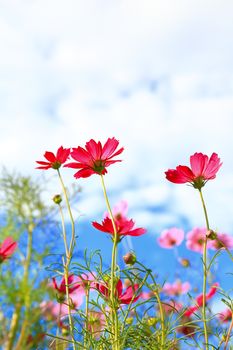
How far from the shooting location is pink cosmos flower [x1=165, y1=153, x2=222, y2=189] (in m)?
1.02

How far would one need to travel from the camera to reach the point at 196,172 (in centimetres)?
103

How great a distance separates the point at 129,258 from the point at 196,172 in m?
0.21

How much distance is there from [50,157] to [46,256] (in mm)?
587

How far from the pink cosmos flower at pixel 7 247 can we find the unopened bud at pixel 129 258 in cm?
41

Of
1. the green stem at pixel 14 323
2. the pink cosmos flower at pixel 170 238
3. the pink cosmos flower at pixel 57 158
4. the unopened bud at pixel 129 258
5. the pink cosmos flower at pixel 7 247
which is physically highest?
the pink cosmos flower at pixel 170 238

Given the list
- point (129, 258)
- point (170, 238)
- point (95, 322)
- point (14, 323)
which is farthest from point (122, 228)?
point (170, 238)

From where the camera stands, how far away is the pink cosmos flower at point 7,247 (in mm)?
530

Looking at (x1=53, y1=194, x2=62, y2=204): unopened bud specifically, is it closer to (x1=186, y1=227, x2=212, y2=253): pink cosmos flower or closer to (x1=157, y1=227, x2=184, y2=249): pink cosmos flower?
(x1=186, y1=227, x2=212, y2=253): pink cosmos flower

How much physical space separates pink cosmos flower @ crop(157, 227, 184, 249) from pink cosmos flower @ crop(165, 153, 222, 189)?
1.28 m

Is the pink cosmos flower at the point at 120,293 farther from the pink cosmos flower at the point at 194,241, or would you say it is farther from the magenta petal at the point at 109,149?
the pink cosmos flower at the point at 194,241

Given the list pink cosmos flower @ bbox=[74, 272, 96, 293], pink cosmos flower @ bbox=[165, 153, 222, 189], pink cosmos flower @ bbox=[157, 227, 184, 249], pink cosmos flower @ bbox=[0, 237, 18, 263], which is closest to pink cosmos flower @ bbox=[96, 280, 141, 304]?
pink cosmos flower @ bbox=[74, 272, 96, 293]

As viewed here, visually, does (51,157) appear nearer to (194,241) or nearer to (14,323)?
(14,323)

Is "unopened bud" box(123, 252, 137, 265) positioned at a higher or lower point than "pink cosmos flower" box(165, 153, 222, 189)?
lower

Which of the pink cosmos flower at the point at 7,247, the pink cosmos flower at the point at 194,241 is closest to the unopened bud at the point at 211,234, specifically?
the pink cosmos flower at the point at 7,247
